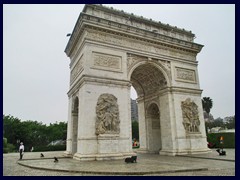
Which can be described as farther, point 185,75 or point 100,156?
point 185,75

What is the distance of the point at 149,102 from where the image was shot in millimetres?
20266

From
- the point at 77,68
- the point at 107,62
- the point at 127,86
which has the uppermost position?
the point at 107,62

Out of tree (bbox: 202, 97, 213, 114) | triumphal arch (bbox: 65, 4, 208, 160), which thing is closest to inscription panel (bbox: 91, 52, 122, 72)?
triumphal arch (bbox: 65, 4, 208, 160)

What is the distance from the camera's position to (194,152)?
1655 cm

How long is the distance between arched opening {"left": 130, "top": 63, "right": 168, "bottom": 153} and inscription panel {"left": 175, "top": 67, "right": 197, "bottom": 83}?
5.44ft

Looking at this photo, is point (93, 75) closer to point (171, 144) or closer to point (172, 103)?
point (172, 103)

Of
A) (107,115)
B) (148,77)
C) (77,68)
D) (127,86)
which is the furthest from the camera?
(148,77)

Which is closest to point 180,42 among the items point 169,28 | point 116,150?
point 169,28

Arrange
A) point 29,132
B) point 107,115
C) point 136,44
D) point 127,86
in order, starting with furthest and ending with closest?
point 29,132
point 136,44
point 127,86
point 107,115

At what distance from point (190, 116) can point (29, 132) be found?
99.8 feet

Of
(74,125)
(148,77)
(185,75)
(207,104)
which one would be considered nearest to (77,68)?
(74,125)

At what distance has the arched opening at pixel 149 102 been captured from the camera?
61.9 feet

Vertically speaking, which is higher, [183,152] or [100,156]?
[100,156]

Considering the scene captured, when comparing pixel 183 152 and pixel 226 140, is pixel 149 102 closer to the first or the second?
pixel 183 152
